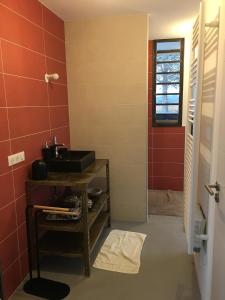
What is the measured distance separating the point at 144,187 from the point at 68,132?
1.17m

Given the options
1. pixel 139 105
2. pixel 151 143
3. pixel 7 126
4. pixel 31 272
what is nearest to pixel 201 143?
pixel 139 105

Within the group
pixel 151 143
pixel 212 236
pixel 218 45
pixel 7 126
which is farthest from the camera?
pixel 151 143

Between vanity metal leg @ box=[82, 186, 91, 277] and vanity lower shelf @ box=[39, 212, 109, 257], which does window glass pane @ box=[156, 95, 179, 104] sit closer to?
vanity lower shelf @ box=[39, 212, 109, 257]

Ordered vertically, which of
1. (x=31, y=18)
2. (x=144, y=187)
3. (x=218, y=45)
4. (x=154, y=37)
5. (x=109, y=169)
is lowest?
(x=144, y=187)

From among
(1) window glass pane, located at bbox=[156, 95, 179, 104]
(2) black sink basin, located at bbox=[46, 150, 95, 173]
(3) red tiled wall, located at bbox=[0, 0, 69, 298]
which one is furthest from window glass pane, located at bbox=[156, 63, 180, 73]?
(2) black sink basin, located at bbox=[46, 150, 95, 173]

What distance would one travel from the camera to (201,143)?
2.09 meters

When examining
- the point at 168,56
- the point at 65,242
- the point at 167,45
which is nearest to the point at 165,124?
the point at 168,56

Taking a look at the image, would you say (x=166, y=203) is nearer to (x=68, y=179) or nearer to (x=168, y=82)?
(x=168, y=82)

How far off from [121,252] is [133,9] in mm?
2527

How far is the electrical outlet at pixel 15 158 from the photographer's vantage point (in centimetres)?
199

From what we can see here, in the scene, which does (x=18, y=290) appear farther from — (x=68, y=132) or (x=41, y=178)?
(x=68, y=132)

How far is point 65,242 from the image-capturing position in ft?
8.04

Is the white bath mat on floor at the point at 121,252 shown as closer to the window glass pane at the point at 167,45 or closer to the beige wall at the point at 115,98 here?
the beige wall at the point at 115,98

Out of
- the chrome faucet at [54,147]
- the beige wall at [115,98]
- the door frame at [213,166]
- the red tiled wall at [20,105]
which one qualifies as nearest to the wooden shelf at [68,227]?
the red tiled wall at [20,105]
